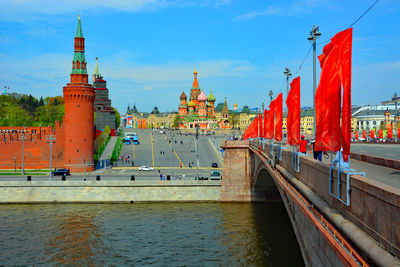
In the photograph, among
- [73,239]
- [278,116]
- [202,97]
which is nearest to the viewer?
[278,116]

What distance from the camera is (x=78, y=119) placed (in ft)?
185

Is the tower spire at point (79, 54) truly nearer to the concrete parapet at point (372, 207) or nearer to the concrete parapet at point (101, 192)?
the concrete parapet at point (101, 192)

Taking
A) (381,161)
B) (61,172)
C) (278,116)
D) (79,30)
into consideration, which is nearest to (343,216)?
(381,161)

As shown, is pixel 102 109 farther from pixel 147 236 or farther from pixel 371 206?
pixel 371 206

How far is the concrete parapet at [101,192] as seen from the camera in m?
41.7

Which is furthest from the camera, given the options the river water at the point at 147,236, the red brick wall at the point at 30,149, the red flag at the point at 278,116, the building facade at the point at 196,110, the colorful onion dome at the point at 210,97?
the colorful onion dome at the point at 210,97

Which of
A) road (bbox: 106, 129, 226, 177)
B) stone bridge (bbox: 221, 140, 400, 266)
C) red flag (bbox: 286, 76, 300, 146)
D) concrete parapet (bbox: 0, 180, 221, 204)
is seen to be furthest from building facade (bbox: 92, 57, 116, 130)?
stone bridge (bbox: 221, 140, 400, 266)

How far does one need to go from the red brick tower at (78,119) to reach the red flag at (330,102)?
4899 cm

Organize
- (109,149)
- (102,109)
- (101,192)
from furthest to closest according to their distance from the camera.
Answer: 1. (102,109)
2. (109,149)
3. (101,192)

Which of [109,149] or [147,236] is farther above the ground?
[109,149]

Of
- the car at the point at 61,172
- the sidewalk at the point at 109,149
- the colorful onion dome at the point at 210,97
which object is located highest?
the colorful onion dome at the point at 210,97

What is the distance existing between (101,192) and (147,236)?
14044mm

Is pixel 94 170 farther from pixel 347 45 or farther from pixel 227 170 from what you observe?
pixel 347 45

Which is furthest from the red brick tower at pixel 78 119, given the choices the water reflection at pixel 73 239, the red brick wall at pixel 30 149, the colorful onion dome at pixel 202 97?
the colorful onion dome at pixel 202 97
